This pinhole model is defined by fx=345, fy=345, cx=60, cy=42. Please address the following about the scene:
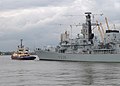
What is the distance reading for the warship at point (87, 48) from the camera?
344 feet

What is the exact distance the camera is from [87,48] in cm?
11544

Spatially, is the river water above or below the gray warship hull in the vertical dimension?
below

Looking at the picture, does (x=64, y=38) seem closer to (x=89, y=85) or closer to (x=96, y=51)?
(x=96, y=51)

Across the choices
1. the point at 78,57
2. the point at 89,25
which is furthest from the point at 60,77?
the point at 89,25

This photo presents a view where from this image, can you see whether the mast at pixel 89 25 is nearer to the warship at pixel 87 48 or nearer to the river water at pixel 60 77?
the warship at pixel 87 48

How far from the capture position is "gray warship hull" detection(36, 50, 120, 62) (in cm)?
10162

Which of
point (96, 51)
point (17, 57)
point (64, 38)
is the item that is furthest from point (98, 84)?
point (17, 57)

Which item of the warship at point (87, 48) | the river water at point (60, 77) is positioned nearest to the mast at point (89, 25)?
the warship at point (87, 48)

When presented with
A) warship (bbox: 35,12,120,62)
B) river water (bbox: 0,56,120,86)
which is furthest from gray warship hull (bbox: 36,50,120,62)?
river water (bbox: 0,56,120,86)

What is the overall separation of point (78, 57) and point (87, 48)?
16.0 ft

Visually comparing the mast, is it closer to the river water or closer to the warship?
the warship

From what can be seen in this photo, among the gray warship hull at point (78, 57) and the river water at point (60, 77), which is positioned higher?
the gray warship hull at point (78, 57)

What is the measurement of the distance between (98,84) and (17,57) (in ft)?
366

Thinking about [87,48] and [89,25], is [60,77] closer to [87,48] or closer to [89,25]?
[87,48]
